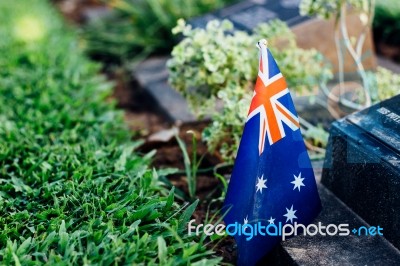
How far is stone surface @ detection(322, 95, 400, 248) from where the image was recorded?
7.28ft

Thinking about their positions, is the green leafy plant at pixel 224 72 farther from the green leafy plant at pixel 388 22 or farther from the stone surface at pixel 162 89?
the green leafy plant at pixel 388 22

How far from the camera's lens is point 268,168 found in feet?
7.19

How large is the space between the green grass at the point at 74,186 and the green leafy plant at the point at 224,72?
0.44 metres

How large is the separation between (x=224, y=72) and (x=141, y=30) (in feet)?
9.29

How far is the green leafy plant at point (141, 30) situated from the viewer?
5.35m

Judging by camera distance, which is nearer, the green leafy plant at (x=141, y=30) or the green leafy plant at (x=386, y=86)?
the green leafy plant at (x=386, y=86)

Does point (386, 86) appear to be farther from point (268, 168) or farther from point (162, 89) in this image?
point (162, 89)

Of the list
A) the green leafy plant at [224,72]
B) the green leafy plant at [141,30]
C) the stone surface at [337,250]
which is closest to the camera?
the stone surface at [337,250]

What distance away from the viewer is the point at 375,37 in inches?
202

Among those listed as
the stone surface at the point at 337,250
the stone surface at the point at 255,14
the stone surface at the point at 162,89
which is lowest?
the stone surface at the point at 337,250

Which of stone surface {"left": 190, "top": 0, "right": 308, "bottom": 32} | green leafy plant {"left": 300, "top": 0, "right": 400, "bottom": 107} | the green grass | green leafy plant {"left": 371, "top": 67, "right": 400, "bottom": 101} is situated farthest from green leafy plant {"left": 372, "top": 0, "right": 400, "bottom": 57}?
the green grass

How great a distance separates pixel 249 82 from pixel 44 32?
259 centimetres

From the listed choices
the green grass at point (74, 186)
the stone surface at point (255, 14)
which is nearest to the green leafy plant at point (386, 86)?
the stone surface at point (255, 14)

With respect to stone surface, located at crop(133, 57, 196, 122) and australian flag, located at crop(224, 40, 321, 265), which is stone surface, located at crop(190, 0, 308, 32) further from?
australian flag, located at crop(224, 40, 321, 265)
